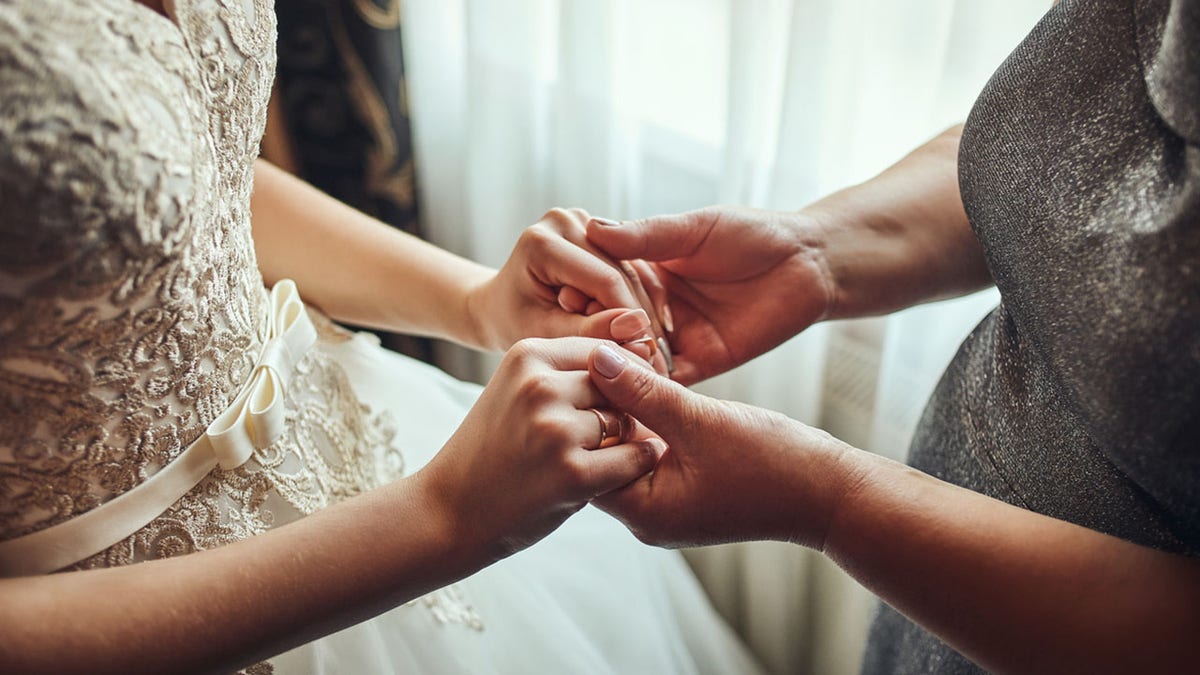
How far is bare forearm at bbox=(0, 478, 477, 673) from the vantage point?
1.98ft

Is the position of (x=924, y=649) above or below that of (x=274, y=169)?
below

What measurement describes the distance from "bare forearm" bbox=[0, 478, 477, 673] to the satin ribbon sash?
0.03 m

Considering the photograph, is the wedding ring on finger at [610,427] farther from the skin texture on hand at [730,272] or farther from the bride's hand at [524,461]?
the skin texture on hand at [730,272]

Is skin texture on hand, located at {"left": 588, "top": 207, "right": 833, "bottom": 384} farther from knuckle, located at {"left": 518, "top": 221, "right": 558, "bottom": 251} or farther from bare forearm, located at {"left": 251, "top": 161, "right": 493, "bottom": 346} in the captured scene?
bare forearm, located at {"left": 251, "top": 161, "right": 493, "bottom": 346}

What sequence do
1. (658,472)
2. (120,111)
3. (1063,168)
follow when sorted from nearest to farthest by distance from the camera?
(120,111) < (1063,168) < (658,472)

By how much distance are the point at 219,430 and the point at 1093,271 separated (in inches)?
25.4

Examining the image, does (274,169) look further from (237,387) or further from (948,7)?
(948,7)

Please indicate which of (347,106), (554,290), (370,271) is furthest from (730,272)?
(347,106)

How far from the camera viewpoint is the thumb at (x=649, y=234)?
909mm

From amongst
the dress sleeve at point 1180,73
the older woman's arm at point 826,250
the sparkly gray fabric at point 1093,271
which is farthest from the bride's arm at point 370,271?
the dress sleeve at point 1180,73

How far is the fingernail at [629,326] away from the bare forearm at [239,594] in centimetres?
24

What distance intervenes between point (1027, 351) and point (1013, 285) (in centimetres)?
7

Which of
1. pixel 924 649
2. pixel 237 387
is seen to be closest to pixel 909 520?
pixel 924 649

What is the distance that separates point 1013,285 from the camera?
654mm
